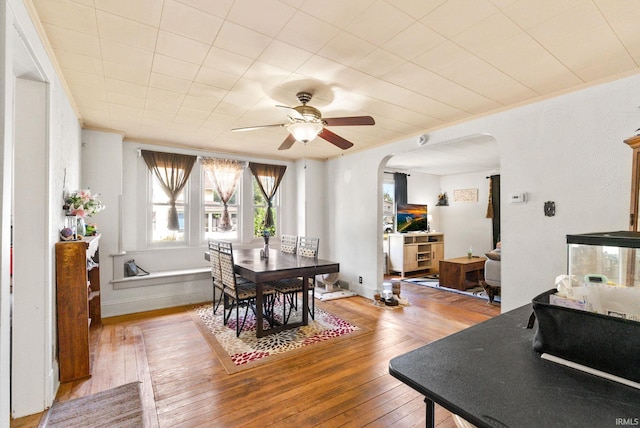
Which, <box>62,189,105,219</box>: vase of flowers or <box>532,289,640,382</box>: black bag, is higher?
<box>62,189,105,219</box>: vase of flowers

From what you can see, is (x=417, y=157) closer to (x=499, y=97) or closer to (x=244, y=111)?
(x=499, y=97)

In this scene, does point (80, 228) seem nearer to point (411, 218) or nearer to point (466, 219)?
point (411, 218)

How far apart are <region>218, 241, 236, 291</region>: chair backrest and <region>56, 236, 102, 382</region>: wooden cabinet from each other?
1296 mm

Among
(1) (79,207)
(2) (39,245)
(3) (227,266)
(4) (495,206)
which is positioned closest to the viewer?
(2) (39,245)

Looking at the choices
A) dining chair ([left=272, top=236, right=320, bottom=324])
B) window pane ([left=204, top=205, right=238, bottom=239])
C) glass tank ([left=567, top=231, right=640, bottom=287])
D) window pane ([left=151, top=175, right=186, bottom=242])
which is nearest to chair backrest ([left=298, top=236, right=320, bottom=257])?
dining chair ([left=272, top=236, right=320, bottom=324])

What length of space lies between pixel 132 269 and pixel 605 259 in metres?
4.92

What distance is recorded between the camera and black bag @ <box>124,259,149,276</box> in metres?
4.22

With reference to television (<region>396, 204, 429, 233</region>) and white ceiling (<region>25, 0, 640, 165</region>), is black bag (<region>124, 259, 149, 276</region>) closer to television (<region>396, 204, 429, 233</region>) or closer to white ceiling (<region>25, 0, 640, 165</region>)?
white ceiling (<region>25, 0, 640, 165</region>)

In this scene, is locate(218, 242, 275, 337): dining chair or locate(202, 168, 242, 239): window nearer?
locate(218, 242, 275, 337): dining chair

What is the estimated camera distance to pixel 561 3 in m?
1.61

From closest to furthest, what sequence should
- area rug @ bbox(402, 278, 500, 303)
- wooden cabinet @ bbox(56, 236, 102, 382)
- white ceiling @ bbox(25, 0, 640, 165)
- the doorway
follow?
white ceiling @ bbox(25, 0, 640, 165)
wooden cabinet @ bbox(56, 236, 102, 382)
area rug @ bbox(402, 278, 500, 303)
the doorway

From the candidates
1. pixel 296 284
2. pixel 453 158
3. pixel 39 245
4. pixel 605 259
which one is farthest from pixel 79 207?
pixel 453 158

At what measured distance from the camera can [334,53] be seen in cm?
211

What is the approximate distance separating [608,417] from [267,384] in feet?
7.36
